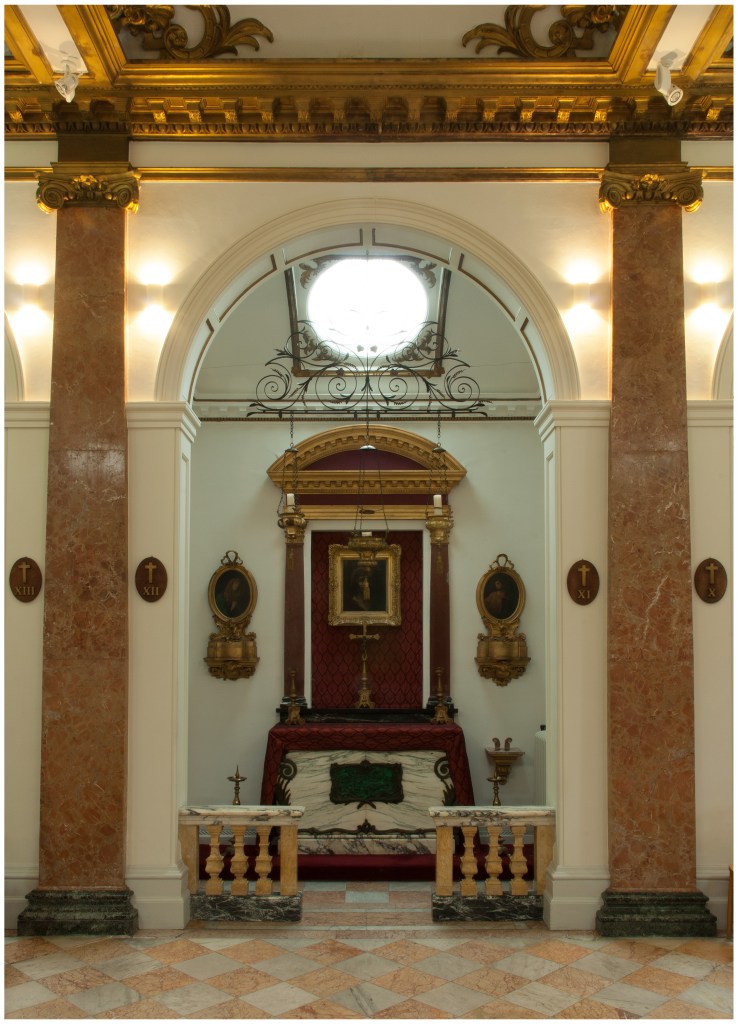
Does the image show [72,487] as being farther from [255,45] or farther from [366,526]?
[366,526]

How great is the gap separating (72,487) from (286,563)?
15.1 feet

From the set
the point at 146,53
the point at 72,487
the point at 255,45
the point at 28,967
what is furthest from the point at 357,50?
the point at 28,967

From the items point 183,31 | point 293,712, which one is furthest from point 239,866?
point 183,31

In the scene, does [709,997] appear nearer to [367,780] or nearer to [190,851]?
[190,851]

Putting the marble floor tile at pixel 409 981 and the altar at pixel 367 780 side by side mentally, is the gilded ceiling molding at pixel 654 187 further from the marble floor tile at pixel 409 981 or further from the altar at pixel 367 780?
the altar at pixel 367 780

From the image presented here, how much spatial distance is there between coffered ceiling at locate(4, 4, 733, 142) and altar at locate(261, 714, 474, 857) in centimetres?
605

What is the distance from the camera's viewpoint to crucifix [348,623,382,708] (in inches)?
435

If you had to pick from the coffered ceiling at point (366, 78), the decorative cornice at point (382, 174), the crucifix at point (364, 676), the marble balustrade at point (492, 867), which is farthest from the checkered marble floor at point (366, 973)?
the coffered ceiling at point (366, 78)

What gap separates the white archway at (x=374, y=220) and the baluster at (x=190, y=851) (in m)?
3.01

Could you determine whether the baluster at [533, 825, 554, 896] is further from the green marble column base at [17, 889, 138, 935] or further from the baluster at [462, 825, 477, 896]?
the green marble column base at [17, 889, 138, 935]

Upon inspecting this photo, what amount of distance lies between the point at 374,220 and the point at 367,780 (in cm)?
559

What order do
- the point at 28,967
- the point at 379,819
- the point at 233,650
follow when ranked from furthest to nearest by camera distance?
the point at 233,650, the point at 379,819, the point at 28,967

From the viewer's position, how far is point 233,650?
10977 mm

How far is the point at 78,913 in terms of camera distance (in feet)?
21.5
